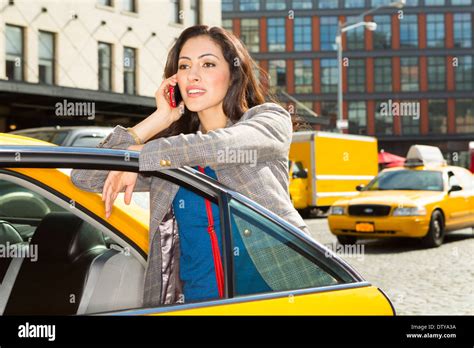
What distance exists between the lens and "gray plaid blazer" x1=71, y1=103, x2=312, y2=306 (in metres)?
2.44

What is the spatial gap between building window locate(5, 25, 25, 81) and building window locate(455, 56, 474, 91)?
53757 mm

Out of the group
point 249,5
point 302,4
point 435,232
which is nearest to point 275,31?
point 249,5

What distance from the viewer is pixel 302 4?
7606cm

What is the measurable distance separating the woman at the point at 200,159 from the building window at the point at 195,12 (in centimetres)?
3254

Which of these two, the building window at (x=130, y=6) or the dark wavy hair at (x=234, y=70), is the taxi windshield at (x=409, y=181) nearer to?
the dark wavy hair at (x=234, y=70)

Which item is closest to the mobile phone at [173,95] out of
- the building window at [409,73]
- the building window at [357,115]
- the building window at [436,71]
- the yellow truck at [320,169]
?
the yellow truck at [320,169]

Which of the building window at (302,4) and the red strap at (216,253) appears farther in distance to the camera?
the building window at (302,4)

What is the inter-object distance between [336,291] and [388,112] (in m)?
72.6

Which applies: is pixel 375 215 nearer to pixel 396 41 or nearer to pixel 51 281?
pixel 51 281

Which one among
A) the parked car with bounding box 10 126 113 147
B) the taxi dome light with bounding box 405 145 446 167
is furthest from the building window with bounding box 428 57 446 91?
the parked car with bounding box 10 126 113 147

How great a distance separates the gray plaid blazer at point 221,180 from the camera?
244cm

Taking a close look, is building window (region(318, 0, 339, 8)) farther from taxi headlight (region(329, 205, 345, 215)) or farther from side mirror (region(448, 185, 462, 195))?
taxi headlight (region(329, 205, 345, 215))

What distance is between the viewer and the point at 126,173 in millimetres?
2619

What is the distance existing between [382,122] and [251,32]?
15.2 metres
